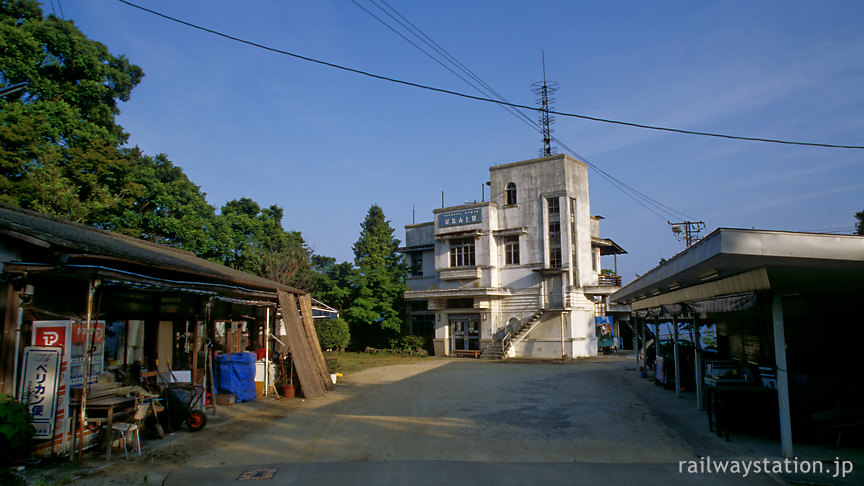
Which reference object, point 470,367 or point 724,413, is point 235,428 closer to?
point 724,413

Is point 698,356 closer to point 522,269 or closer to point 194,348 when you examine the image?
point 194,348

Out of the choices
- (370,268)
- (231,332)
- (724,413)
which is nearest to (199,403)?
(231,332)

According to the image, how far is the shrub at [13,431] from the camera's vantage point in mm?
6355

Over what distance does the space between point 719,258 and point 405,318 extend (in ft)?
95.7

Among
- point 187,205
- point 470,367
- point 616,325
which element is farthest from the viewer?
point 616,325

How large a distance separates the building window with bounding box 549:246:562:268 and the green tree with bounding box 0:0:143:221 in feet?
76.7

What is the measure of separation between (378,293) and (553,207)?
12.8 m

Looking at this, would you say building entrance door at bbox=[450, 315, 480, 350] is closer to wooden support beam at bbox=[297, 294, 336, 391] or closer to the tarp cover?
wooden support beam at bbox=[297, 294, 336, 391]

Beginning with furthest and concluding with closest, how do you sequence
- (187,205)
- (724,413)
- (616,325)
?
(616,325), (187,205), (724,413)

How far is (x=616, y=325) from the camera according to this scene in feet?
121

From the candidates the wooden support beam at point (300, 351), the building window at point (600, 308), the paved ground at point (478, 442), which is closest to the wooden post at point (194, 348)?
the wooden support beam at point (300, 351)

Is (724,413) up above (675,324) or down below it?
below

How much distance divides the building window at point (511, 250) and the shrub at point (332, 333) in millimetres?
11242

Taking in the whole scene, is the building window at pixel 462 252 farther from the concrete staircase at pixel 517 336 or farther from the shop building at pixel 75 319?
the shop building at pixel 75 319
